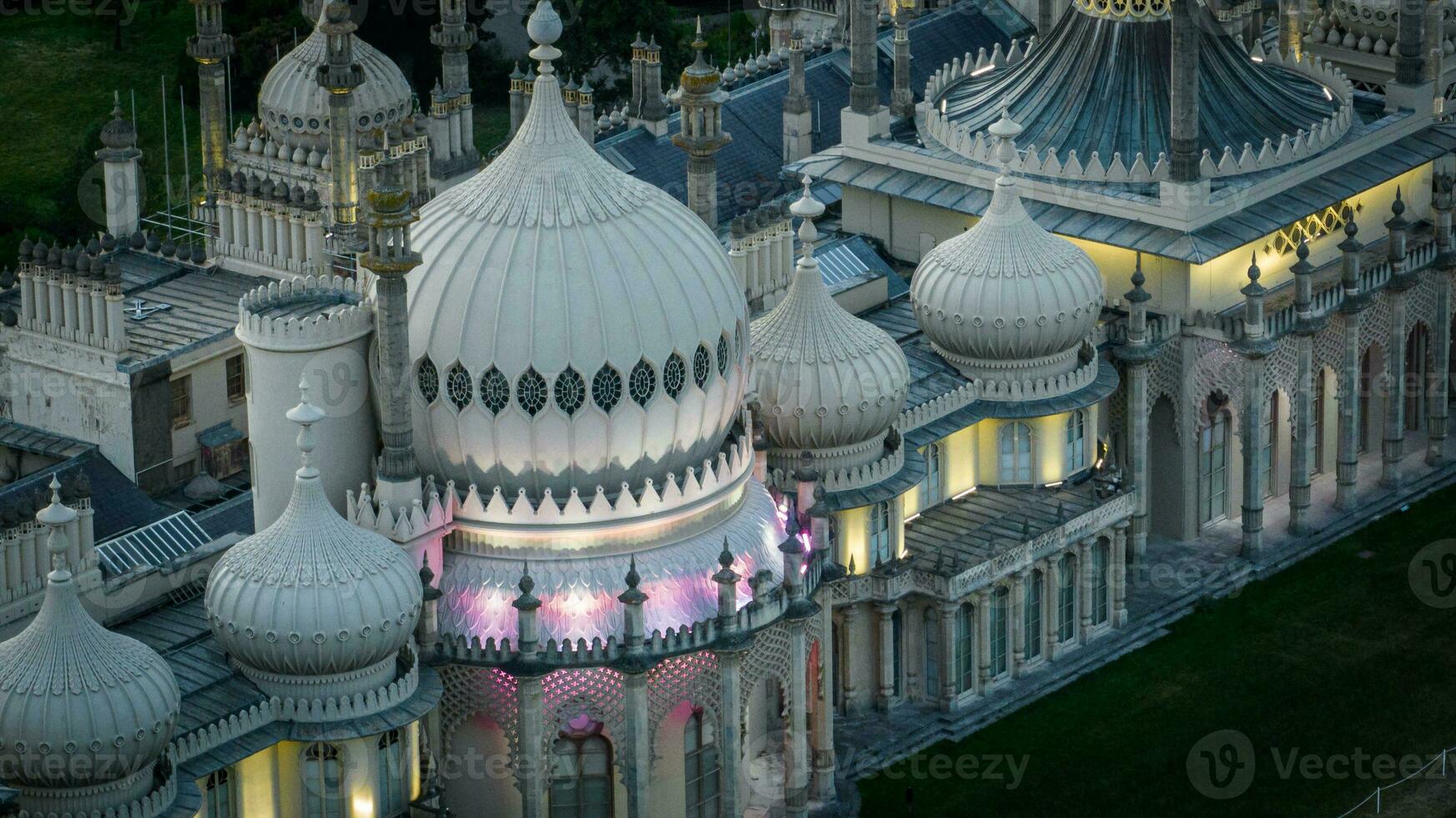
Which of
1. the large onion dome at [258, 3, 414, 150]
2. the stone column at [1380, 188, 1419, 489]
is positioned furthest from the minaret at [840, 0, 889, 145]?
the stone column at [1380, 188, 1419, 489]

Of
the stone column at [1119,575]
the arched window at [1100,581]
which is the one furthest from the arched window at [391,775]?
the stone column at [1119,575]

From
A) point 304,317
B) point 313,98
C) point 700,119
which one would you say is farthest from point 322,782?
point 313,98

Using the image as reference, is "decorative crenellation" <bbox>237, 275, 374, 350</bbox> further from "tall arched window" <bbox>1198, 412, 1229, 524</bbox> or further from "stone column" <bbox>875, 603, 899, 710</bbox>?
"tall arched window" <bbox>1198, 412, 1229, 524</bbox>

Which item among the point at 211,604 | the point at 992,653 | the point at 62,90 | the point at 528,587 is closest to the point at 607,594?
the point at 528,587

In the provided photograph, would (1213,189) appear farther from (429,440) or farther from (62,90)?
(62,90)

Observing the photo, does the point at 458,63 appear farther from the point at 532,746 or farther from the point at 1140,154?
the point at 532,746
